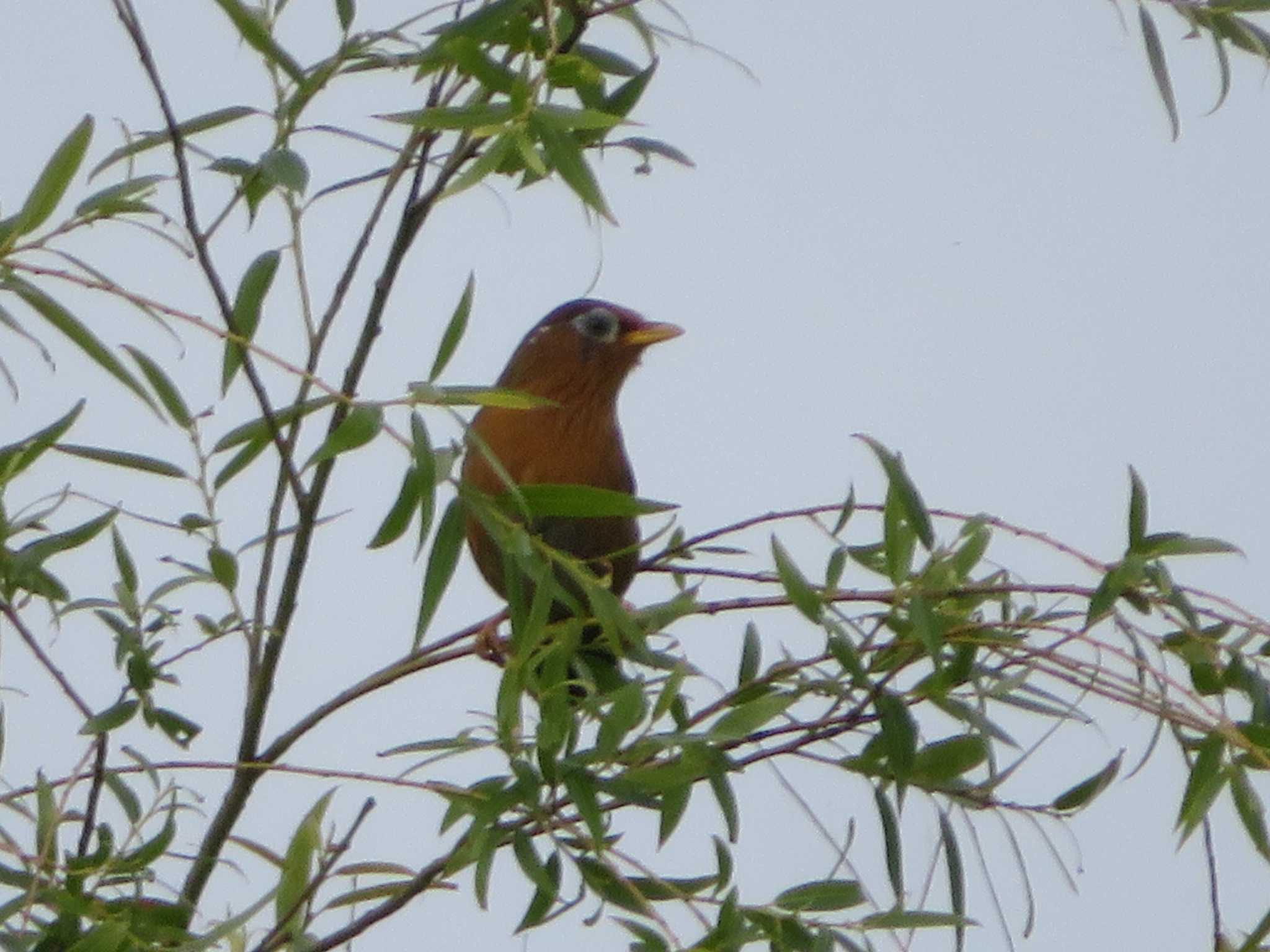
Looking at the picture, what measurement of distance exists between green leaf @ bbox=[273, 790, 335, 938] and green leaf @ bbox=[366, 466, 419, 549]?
37 centimetres

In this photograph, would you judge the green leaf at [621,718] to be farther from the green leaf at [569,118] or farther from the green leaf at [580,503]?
the green leaf at [569,118]

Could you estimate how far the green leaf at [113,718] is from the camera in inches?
103

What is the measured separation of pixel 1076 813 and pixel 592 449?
197 cm

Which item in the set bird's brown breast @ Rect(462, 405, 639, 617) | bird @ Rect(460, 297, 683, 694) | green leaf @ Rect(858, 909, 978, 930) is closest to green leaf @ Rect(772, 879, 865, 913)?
green leaf @ Rect(858, 909, 978, 930)

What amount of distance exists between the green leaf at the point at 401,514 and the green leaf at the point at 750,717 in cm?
36

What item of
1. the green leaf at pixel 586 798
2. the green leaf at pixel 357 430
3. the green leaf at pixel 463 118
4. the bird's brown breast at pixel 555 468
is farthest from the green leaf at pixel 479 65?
the bird's brown breast at pixel 555 468

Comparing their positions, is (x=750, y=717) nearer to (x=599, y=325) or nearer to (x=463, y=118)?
(x=463, y=118)


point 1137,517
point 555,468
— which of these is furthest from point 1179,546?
point 555,468

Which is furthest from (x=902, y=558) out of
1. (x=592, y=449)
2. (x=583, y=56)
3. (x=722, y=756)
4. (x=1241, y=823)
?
(x=592, y=449)

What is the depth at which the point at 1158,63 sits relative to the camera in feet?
8.01

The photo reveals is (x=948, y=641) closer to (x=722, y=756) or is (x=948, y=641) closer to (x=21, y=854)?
(x=722, y=756)

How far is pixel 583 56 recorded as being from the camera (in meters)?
2.57

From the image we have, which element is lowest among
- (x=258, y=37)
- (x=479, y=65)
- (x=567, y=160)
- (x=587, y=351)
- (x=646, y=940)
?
(x=646, y=940)

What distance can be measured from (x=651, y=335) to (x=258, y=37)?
2174mm
